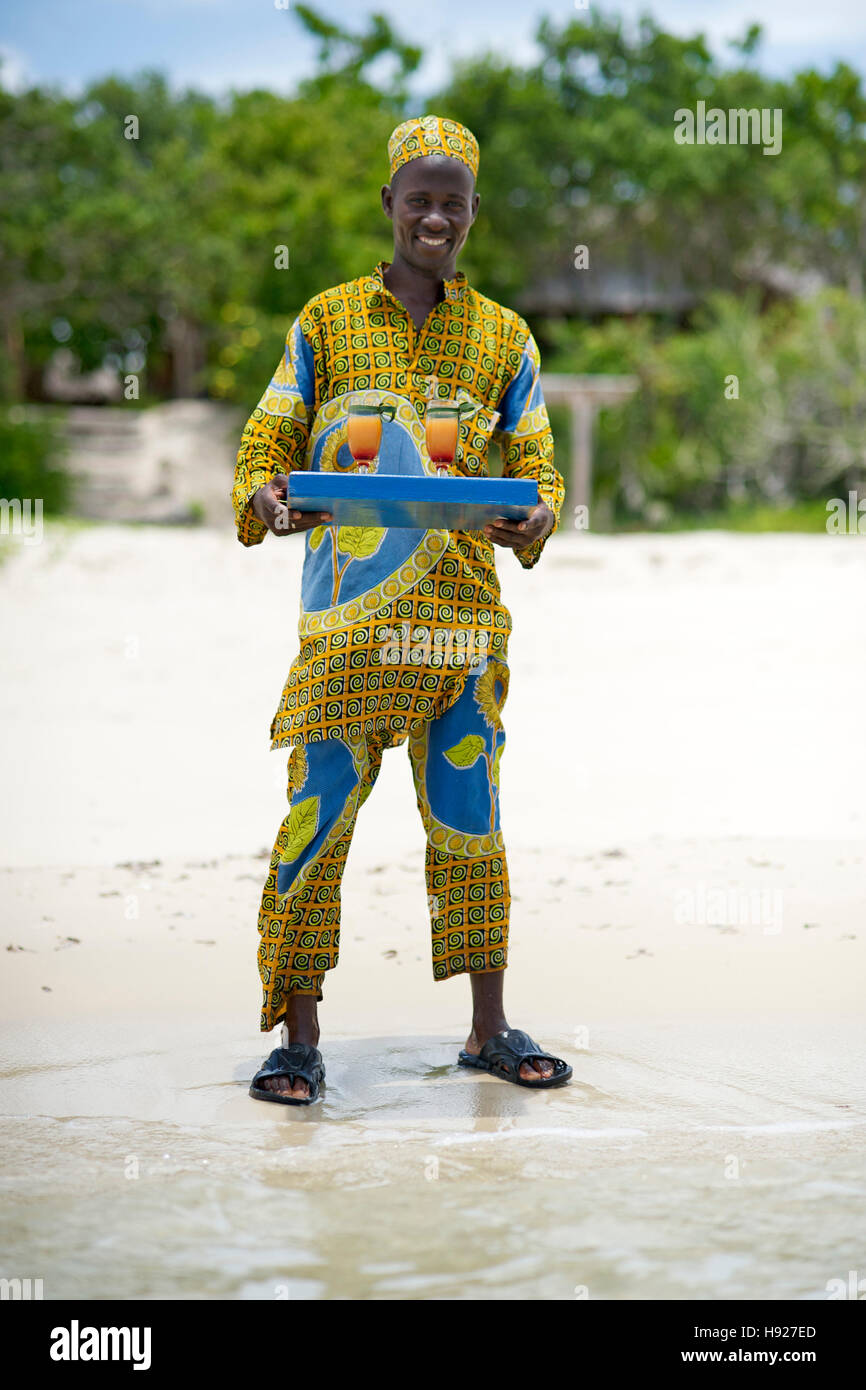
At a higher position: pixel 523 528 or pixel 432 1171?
pixel 523 528

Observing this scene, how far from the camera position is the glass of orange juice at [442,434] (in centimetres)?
291

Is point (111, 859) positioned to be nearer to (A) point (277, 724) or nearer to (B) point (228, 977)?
(B) point (228, 977)

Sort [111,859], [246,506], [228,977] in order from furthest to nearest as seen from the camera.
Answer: [111,859] < [228,977] < [246,506]

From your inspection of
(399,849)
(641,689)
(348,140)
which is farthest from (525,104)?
(399,849)

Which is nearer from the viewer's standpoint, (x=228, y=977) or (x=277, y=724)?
(x=277, y=724)

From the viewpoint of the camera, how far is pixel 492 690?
3.12 meters

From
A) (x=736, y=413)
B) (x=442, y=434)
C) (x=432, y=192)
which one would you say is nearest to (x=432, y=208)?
(x=432, y=192)

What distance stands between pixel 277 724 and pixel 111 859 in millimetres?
2428

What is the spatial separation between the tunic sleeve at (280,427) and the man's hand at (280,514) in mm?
63

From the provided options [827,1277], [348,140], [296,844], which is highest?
[348,140]

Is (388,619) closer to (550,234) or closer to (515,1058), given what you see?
(515,1058)

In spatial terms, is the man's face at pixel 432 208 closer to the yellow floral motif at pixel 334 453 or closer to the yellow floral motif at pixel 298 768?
the yellow floral motif at pixel 334 453

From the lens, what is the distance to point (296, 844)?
305 centimetres

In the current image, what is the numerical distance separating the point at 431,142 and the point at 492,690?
1.01 m
